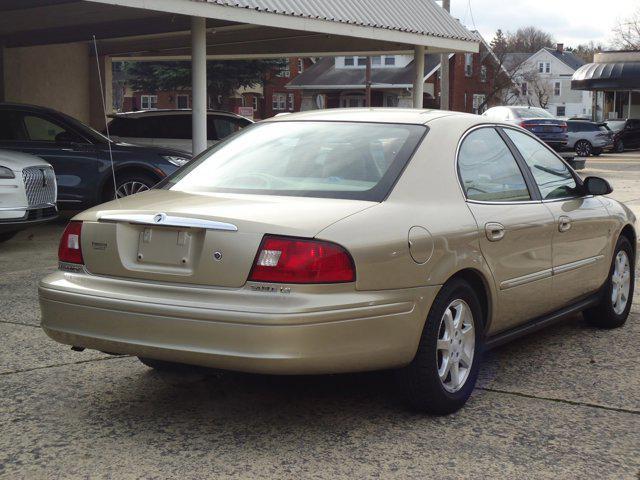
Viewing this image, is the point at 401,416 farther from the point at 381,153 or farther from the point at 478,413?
the point at 381,153

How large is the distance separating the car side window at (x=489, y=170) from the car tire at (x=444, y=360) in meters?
0.61

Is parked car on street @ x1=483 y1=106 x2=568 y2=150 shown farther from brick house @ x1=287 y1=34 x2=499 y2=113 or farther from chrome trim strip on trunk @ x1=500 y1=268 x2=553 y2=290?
brick house @ x1=287 y1=34 x2=499 y2=113

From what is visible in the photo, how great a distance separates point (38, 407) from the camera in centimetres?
485

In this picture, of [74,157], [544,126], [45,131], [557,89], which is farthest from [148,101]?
[74,157]

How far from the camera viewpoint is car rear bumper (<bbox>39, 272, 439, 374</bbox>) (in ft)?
13.2

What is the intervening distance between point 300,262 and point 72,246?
1.28 meters

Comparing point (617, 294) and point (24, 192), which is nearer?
point (617, 294)

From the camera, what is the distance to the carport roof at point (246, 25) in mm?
13164

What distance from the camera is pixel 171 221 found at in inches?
169

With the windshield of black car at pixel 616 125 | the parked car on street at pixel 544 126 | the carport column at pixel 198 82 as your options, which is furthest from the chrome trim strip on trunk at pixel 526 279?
the windshield of black car at pixel 616 125

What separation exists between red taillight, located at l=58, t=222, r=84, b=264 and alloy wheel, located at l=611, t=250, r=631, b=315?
3844mm

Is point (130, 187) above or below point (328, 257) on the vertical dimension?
below

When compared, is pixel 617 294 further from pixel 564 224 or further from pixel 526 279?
pixel 526 279

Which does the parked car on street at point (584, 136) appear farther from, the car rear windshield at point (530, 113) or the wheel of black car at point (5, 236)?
the wheel of black car at point (5, 236)
